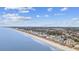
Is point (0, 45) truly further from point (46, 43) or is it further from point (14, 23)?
point (46, 43)

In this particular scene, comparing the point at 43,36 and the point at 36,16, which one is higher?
the point at 36,16

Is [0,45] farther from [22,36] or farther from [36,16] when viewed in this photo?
[36,16]

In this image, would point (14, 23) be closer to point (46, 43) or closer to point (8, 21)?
point (8, 21)
